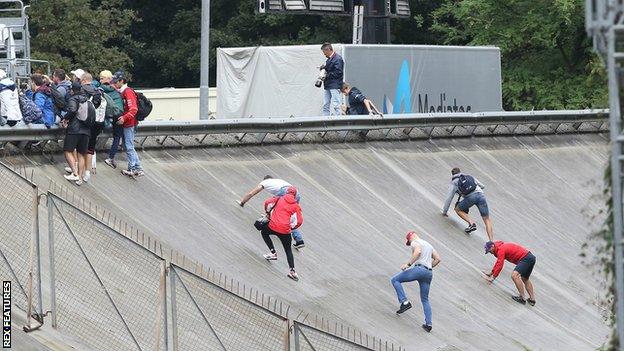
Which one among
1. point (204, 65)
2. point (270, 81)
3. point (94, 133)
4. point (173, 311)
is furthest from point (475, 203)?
point (173, 311)

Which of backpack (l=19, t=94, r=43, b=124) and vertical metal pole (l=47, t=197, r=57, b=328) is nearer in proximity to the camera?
vertical metal pole (l=47, t=197, r=57, b=328)

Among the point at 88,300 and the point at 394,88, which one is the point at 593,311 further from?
the point at 88,300

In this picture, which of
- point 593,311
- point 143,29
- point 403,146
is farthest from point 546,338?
point 143,29

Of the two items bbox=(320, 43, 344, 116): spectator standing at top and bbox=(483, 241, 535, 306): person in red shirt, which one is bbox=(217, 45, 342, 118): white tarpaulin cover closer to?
bbox=(320, 43, 344, 116): spectator standing at top

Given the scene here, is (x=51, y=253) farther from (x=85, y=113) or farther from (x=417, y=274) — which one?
(x=417, y=274)

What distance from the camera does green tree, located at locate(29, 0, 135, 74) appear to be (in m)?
46.5

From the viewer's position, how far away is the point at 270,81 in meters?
30.1

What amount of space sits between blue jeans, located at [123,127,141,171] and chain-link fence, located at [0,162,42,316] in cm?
430

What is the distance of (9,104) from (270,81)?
377 inches

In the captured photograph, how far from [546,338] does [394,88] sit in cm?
885

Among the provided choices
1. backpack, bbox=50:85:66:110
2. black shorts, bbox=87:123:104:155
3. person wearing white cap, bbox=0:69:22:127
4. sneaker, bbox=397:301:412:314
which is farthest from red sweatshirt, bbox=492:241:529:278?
person wearing white cap, bbox=0:69:22:127

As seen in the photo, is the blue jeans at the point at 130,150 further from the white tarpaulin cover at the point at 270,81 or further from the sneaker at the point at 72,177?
the white tarpaulin cover at the point at 270,81

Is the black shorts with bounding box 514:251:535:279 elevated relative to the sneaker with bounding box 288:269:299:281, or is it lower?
lower

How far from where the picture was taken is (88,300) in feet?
54.5
